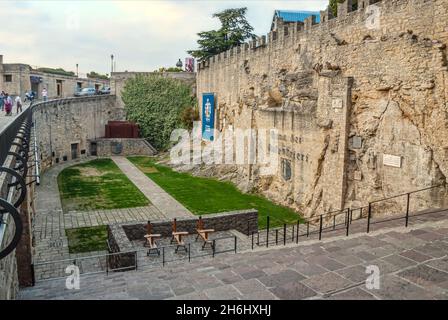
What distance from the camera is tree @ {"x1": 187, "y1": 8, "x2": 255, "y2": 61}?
36.8 m

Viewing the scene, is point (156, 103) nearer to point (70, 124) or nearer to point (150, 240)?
point (70, 124)

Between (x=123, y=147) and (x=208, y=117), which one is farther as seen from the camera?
(x=123, y=147)

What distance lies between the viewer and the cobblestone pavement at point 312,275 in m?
6.04

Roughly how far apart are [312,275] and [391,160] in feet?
26.4

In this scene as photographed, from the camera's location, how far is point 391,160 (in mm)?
13516

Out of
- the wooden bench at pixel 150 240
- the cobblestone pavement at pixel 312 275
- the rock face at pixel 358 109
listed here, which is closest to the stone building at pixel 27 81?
the rock face at pixel 358 109

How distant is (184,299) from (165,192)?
606 inches

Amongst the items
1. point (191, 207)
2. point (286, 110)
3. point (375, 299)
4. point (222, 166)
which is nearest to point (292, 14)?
point (222, 166)

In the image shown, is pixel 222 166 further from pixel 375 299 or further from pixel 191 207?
pixel 375 299

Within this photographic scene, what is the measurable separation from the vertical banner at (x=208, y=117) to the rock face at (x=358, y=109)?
7.03 m

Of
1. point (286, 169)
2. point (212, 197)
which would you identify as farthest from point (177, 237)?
point (286, 169)

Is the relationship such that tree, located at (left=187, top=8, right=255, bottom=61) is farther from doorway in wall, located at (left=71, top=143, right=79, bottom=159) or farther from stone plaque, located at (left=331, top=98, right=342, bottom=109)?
stone plaque, located at (left=331, top=98, right=342, bottom=109)

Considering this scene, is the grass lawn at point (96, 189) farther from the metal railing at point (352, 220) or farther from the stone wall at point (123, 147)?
the metal railing at point (352, 220)

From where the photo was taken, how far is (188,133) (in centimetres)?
3241
